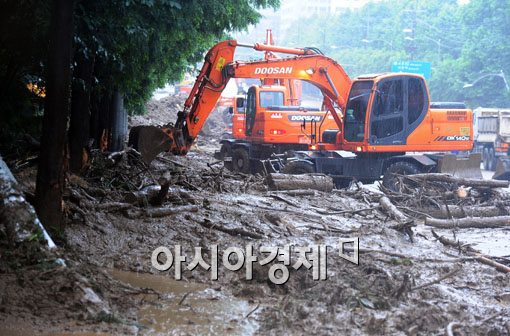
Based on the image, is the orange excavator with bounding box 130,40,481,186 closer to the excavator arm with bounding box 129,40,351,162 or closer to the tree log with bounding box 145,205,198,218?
the excavator arm with bounding box 129,40,351,162

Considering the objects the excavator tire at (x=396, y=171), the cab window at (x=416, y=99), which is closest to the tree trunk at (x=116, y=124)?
the excavator tire at (x=396, y=171)

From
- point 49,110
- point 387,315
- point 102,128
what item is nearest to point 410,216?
point 102,128

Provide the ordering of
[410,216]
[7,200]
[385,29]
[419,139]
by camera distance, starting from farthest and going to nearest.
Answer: [385,29], [419,139], [410,216], [7,200]

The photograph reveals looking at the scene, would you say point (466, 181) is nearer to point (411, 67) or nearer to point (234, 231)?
point (234, 231)

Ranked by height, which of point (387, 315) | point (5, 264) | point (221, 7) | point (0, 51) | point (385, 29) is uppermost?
point (385, 29)

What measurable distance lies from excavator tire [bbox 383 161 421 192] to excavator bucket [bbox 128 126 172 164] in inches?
214

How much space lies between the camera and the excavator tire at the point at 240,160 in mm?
20781

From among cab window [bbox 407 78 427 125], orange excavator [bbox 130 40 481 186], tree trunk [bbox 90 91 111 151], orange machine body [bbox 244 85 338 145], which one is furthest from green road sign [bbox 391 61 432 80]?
tree trunk [bbox 90 91 111 151]

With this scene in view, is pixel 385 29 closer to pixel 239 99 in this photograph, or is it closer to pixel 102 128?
pixel 239 99

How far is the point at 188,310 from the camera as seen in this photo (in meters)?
6.43

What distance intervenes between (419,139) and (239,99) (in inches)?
343

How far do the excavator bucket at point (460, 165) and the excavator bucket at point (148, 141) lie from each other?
6672 mm

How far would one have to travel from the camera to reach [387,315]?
636 cm

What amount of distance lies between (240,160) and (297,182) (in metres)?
6.86
